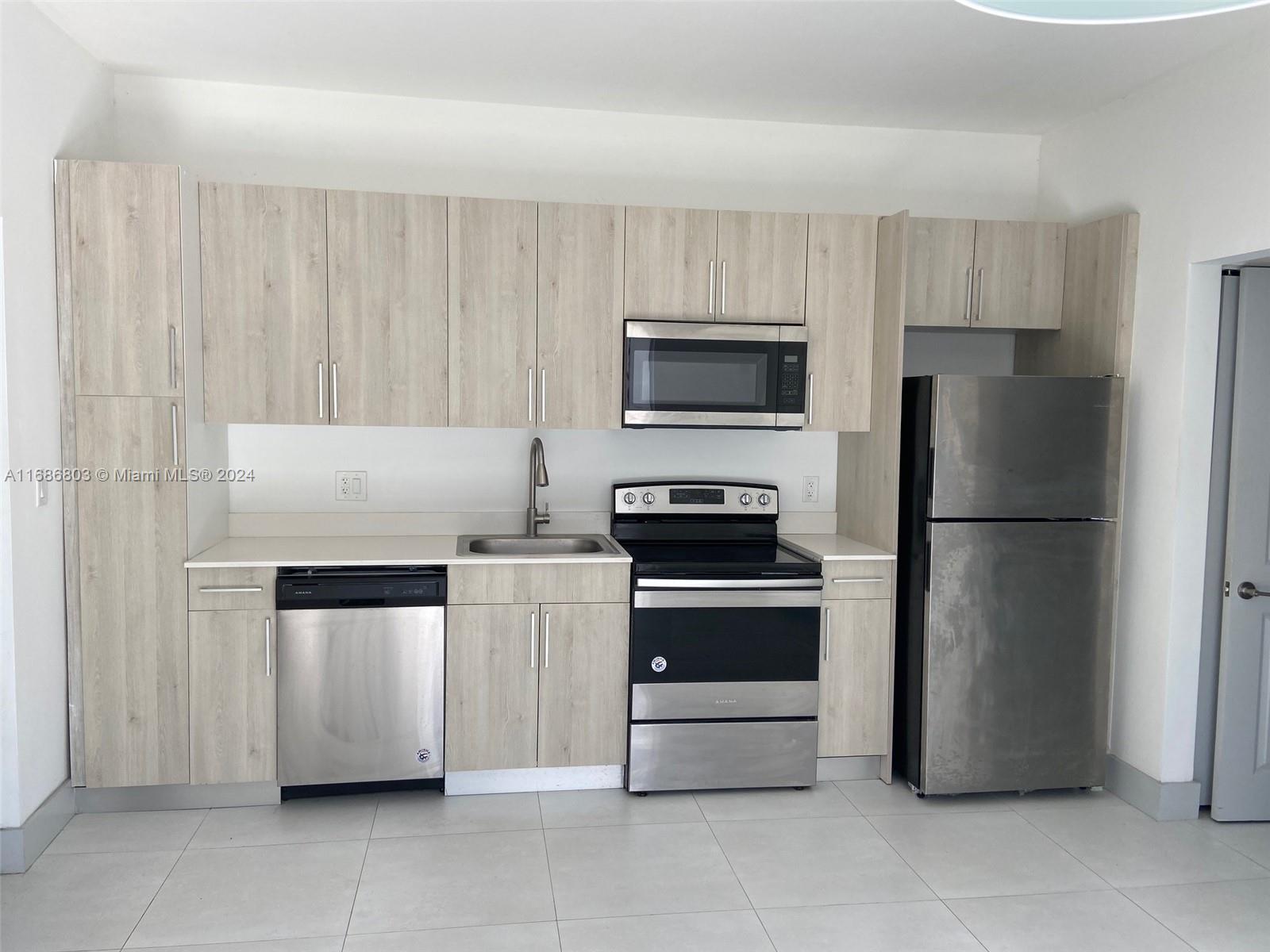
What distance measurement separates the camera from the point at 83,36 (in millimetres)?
3068

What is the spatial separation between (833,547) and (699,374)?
84 cm

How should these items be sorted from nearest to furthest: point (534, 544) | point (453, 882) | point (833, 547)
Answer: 1. point (453, 882)
2. point (833, 547)
3. point (534, 544)

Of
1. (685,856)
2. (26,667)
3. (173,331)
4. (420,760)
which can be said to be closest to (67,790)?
(26,667)

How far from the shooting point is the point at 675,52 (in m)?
3.11

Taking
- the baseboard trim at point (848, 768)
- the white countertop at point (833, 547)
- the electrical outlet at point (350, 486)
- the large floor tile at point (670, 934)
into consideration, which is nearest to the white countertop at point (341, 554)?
the electrical outlet at point (350, 486)

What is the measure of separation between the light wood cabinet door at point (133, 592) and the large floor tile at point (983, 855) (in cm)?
241

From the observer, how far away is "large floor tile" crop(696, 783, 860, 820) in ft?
10.7

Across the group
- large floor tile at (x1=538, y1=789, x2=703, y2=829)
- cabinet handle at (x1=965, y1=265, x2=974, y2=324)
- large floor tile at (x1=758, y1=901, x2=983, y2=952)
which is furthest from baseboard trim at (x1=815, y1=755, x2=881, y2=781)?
cabinet handle at (x1=965, y1=265, x2=974, y2=324)

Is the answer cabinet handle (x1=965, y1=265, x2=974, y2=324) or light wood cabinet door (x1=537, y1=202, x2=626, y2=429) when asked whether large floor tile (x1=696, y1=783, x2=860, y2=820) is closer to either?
light wood cabinet door (x1=537, y1=202, x2=626, y2=429)

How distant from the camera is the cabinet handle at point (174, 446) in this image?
3.09 meters

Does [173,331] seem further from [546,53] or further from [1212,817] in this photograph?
[1212,817]

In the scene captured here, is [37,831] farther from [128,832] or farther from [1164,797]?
[1164,797]

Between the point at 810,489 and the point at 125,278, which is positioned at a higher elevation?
the point at 125,278

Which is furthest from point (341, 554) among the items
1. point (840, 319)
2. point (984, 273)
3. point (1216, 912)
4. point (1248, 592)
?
point (1248, 592)
